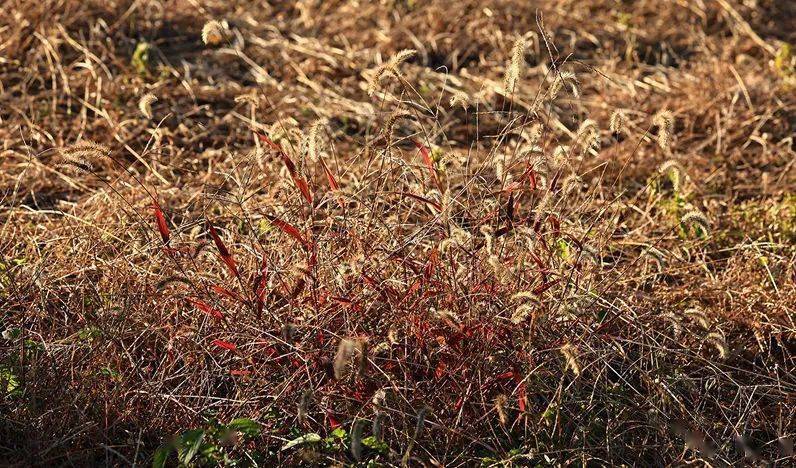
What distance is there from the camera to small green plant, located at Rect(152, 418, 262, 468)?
7.47 ft

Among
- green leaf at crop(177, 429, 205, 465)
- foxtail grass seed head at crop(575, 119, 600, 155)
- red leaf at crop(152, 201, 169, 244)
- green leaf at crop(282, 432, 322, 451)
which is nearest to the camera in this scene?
green leaf at crop(177, 429, 205, 465)

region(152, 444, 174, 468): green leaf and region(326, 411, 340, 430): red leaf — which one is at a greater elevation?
region(152, 444, 174, 468): green leaf

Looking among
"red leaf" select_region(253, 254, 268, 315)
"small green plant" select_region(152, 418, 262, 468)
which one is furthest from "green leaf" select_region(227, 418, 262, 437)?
"red leaf" select_region(253, 254, 268, 315)

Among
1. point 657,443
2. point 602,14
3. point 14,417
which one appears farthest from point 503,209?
point 602,14

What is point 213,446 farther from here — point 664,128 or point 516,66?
point 664,128

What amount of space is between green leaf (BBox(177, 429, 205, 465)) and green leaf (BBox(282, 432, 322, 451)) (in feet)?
0.71

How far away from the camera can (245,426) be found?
7.77ft

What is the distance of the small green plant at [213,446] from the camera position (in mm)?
2277

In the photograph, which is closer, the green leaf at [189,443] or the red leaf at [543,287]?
the green leaf at [189,443]

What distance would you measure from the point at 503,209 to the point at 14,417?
4.52 ft

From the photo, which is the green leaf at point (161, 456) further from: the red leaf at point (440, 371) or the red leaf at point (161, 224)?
the red leaf at point (440, 371)

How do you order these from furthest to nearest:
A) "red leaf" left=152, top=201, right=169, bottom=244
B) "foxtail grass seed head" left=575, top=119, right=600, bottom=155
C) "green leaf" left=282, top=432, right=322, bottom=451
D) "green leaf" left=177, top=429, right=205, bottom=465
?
"foxtail grass seed head" left=575, top=119, right=600, bottom=155, "red leaf" left=152, top=201, right=169, bottom=244, "green leaf" left=282, top=432, right=322, bottom=451, "green leaf" left=177, top=429, right=205, bottom=465

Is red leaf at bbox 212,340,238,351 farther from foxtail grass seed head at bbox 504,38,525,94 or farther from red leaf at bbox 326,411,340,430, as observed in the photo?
foxtail grass seed head at bbox 504,38,525,94

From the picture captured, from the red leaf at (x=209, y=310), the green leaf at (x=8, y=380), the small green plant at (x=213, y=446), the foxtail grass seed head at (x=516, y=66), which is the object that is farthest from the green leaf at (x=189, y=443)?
the foxtail grass seed head at (x=516, y=66)
